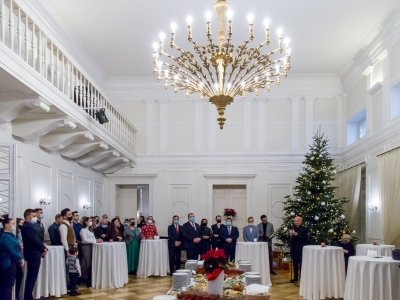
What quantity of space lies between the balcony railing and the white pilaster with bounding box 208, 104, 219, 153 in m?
2.53

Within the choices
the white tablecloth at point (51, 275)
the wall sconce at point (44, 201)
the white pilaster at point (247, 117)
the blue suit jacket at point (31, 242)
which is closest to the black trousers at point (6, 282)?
the blue suit jacket at point (31, 242)

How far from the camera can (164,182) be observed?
1598 centimetres

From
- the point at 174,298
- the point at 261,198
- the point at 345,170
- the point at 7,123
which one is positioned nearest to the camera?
the point at 174,298

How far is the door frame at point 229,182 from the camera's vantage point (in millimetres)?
15727

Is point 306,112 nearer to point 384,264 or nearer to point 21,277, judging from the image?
point 384,264

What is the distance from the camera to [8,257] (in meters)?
7.21

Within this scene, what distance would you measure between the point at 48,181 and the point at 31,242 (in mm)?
3042

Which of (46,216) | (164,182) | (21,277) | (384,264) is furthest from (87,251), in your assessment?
(384,264)

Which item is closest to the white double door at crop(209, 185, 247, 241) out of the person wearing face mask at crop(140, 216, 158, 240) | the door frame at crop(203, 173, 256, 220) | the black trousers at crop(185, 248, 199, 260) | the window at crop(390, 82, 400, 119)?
the door frame at crop(203, 173, 256, 220)

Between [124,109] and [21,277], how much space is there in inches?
346

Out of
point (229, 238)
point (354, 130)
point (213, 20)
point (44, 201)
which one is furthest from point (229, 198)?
point (44, 201)

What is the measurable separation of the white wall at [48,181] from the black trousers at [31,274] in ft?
3.29

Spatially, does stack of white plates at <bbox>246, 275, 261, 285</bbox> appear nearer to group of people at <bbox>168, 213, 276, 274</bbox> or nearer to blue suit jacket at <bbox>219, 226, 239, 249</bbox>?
group of people at <bbox>168, 213, 276, 274</bbox>

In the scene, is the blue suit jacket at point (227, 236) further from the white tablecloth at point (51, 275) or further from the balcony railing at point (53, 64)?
the white tablecloth at point (51, 275)
